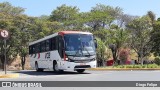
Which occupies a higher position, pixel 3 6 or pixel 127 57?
pixel 3 6

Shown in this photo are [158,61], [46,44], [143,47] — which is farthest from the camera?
[143,47]

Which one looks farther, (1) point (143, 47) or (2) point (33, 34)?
(1) point (143, 47)

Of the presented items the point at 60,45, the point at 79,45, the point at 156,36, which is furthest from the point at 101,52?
the point at 79,45

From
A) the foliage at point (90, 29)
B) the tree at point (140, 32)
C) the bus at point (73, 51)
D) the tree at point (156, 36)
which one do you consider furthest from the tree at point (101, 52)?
the bus at point (73, 51)

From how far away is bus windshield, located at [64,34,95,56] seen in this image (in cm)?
2475

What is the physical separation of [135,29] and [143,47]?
15.1 feet

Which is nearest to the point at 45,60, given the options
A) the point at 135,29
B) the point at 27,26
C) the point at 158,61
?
the point at 158,61

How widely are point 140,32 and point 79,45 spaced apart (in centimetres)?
3764

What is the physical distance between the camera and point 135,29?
202ft

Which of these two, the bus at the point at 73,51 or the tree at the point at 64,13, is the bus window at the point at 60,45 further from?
the tree at the point at 64,13

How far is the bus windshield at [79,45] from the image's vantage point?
24750mm

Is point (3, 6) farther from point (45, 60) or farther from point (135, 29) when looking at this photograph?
point (45, 60)

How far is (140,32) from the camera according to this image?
6116 cm

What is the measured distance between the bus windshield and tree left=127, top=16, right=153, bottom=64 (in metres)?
35.7
